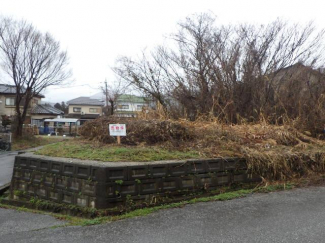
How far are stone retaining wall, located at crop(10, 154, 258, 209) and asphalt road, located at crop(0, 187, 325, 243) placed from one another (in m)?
0.42

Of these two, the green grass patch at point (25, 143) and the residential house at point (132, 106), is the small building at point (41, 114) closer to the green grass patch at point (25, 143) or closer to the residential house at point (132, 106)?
the green grass patch at point (25, 143)

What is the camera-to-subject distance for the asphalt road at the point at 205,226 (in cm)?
293

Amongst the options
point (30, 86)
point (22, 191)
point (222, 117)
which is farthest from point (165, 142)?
point (30, 86)

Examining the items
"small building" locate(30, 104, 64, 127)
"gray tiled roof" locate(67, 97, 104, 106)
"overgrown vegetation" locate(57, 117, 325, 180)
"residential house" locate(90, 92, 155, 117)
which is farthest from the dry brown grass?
"gray tiled roof" locate(67, 97, 104, 106)

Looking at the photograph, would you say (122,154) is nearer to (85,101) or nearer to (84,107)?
(84,107)

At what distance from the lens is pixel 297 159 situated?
5359 mm

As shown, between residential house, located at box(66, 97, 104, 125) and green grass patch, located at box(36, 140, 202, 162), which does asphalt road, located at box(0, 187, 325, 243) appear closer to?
green grass patch, located at box(36, 140, 202, 162)

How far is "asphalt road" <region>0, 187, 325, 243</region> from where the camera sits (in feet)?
9.60

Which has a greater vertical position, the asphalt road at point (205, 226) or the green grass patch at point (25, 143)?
the green grass patch at point (25, 143)

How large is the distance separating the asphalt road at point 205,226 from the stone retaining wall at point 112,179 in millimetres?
415

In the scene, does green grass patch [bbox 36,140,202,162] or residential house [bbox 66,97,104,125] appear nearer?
green grass patch [bbox 36,140,202,162]

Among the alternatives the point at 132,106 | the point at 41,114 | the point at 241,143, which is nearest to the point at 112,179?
the point at 241,143

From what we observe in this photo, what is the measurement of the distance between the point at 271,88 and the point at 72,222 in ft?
26.2

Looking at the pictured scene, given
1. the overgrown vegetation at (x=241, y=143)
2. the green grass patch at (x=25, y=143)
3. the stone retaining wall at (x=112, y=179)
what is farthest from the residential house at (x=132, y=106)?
the green grass patch at (x=25, y=143)
